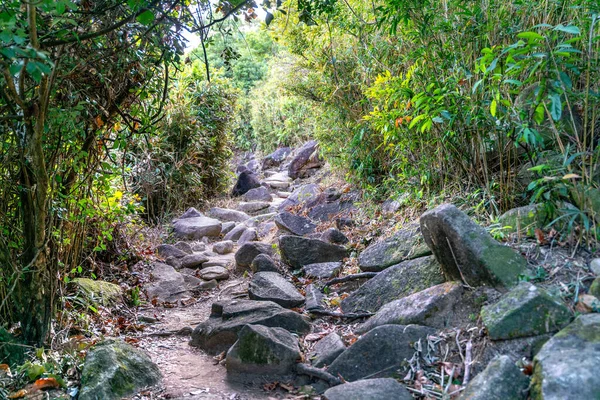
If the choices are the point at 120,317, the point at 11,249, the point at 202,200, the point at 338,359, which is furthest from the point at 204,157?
the point at 338,359

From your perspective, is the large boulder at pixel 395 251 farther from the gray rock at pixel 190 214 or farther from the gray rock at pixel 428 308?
the gray rock at pixel 190 214

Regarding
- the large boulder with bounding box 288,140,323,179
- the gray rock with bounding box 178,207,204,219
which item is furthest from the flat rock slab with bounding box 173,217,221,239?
the large boulder with bounding box 288,140,323,179

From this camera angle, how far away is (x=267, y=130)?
17.1 meters

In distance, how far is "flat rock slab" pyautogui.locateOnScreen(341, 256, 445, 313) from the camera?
391cm

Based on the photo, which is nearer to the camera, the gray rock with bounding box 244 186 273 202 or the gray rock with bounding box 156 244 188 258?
the gray rock with bounding box 156 244 188 258

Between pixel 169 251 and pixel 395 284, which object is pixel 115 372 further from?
pixel 169 251

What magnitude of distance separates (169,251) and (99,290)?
264 cm

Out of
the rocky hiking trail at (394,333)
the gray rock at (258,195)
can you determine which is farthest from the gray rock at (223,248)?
the gray rock at (258,195)

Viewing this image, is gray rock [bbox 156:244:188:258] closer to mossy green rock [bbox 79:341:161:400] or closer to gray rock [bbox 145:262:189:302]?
gray rock [bbox 145:262:189:302]

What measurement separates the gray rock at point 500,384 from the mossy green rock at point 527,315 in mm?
308

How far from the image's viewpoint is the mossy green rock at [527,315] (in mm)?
2711

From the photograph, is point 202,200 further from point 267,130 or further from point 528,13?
point 528,13

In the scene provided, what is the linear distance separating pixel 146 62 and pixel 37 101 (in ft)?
3.29

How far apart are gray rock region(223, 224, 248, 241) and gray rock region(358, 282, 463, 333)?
523 cm
